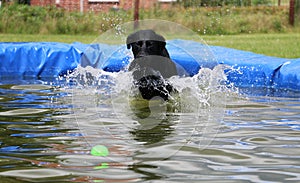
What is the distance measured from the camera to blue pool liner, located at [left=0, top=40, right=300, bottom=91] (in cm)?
A: 758

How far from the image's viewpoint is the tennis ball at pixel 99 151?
174 inches

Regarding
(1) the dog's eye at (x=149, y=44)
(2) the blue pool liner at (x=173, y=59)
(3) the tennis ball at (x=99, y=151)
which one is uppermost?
(1) the dog's eye at (x=149, y=44)

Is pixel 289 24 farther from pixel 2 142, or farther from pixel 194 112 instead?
pixel 2 142

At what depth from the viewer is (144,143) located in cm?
479

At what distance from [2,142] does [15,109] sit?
5.95 feet

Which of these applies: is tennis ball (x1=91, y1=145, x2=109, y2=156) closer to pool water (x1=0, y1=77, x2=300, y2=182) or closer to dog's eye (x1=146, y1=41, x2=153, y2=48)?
pool water (x1=0, y1=77, x2=300, y2=182)

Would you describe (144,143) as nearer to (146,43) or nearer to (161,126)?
(161,126)

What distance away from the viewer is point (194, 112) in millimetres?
6410

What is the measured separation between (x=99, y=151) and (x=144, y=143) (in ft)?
1.33

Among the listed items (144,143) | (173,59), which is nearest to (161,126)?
(144,143)

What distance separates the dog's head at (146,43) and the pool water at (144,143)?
684 mm

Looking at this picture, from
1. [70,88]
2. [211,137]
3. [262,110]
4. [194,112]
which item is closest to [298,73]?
[262,110]

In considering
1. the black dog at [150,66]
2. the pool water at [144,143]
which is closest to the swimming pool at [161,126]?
the pool water at [144,143]

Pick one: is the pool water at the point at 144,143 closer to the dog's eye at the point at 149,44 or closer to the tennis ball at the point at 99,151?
the tennis ball at the point at 99,151
